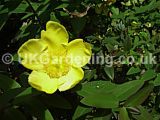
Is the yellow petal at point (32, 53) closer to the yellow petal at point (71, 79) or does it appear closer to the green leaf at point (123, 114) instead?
the yellow petal at point (71, 79)

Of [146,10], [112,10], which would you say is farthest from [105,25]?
[146,10]

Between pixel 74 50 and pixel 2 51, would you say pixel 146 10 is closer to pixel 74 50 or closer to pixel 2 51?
pixel 74 50

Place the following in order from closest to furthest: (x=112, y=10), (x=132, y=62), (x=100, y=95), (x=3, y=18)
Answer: (x=100, y=95) < (x=3, y=18) < (x=132, y=62) < (x=112, y=10)

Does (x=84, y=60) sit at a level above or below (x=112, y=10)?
below

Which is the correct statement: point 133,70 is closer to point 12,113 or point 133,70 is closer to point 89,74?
point 89,74

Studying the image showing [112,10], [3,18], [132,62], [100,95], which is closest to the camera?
[100,95]

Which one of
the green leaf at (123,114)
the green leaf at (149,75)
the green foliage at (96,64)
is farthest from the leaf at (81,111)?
the green leaf at (149,75)
